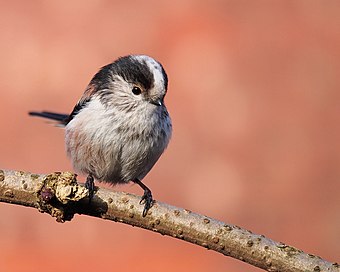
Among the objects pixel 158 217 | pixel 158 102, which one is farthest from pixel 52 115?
pixel 158 217

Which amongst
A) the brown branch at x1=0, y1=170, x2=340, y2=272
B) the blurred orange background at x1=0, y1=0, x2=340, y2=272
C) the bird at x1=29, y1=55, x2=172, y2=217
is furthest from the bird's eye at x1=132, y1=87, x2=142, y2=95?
the brown branch at x1=0, y1=170, x2=340, y2=272

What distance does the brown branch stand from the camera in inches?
61.3

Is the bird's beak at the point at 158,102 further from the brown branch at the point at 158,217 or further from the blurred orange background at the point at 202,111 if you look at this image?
the brown branch at the point at 158,217

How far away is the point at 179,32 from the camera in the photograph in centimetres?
333

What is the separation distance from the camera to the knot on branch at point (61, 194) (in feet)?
5.13

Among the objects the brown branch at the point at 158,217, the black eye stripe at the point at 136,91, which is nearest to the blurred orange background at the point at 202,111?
the black eye stripe at the point at 136,91

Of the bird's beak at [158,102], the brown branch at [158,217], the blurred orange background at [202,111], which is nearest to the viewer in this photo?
the brown branch at [158,217]

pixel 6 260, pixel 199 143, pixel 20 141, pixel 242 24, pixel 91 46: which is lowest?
pixel 6 260

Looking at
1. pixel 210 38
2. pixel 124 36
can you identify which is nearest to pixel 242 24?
pixel 210 38

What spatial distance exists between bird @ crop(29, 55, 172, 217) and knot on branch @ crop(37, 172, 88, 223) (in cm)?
74

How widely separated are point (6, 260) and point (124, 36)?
115 centimetres

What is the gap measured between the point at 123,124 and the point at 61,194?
2.76 feet

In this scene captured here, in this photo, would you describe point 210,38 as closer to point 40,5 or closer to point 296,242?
point 40,5

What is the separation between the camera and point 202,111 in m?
3.21
